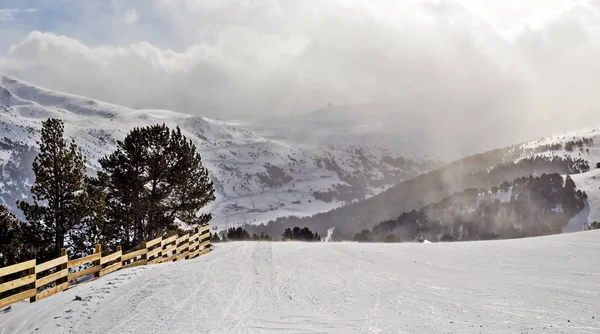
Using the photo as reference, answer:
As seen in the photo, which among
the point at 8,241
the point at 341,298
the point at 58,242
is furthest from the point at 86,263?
the point at 341,298

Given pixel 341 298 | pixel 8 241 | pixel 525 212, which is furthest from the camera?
pixel 525 212

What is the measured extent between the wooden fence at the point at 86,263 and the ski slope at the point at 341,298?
68 cm

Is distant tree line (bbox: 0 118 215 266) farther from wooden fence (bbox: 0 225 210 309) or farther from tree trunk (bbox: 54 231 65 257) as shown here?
wooden fence (bbox: 0 225 210 309)

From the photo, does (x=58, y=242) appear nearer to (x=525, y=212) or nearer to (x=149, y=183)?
(x=149, y=183)

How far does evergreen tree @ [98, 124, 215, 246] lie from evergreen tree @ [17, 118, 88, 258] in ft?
20.7

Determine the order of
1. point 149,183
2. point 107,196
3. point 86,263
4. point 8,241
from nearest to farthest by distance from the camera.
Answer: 1. point 86,263
2. point 8,241
3. point 107,196
4. point 149,183

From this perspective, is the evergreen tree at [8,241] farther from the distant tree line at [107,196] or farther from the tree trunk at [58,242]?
the tree trunk at [58,242]

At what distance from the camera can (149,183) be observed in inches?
1425

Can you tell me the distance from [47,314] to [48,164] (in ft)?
52.4

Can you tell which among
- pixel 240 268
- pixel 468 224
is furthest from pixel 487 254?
pixel 468 224

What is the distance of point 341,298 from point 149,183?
87.5 feet

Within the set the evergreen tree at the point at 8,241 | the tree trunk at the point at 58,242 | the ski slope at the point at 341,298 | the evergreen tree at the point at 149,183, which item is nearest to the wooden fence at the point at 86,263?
the ski slope at the point at 341,298

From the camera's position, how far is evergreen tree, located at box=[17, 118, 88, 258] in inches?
1031

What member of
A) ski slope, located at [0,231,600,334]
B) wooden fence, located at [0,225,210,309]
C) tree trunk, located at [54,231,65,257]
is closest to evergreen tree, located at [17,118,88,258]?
tree trunk, located at [54,231,65,257]
